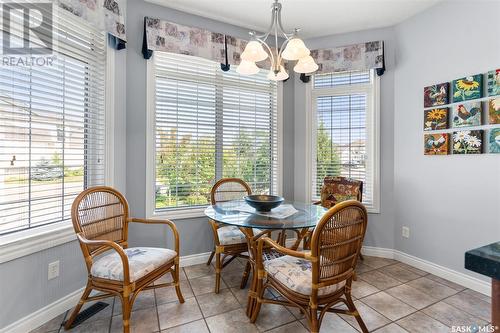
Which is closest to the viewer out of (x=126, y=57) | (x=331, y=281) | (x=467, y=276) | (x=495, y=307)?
(x=495, y=307)

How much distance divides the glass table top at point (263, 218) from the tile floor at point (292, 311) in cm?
74

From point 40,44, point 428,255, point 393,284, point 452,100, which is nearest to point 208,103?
point 40,44

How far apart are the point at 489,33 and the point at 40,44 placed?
12.0 ft

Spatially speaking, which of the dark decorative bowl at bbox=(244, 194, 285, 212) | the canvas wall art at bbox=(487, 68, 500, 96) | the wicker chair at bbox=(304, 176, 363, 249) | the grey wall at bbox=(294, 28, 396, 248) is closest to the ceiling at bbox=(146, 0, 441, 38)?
the grey wall at bbox=(294, 28, 396, 248)

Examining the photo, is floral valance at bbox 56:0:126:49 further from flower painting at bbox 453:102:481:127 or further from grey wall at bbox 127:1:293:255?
flower painting at bbox 453:102:481:127

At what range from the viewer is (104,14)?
86.0 inches

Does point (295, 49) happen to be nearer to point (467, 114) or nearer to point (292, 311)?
point (467, 114)

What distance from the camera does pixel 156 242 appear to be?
8.97 feet

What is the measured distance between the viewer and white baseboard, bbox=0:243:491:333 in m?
1.75

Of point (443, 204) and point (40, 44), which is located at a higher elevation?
point (40, 44)

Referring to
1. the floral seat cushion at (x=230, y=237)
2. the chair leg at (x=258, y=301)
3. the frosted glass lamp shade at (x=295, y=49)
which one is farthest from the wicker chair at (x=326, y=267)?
the frosted glass lamp shade at (x=295, y=49)

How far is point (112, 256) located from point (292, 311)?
145cm

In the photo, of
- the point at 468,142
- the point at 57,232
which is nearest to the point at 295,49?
the point at 468,142

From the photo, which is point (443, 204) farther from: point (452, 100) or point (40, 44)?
point (40, 44)
